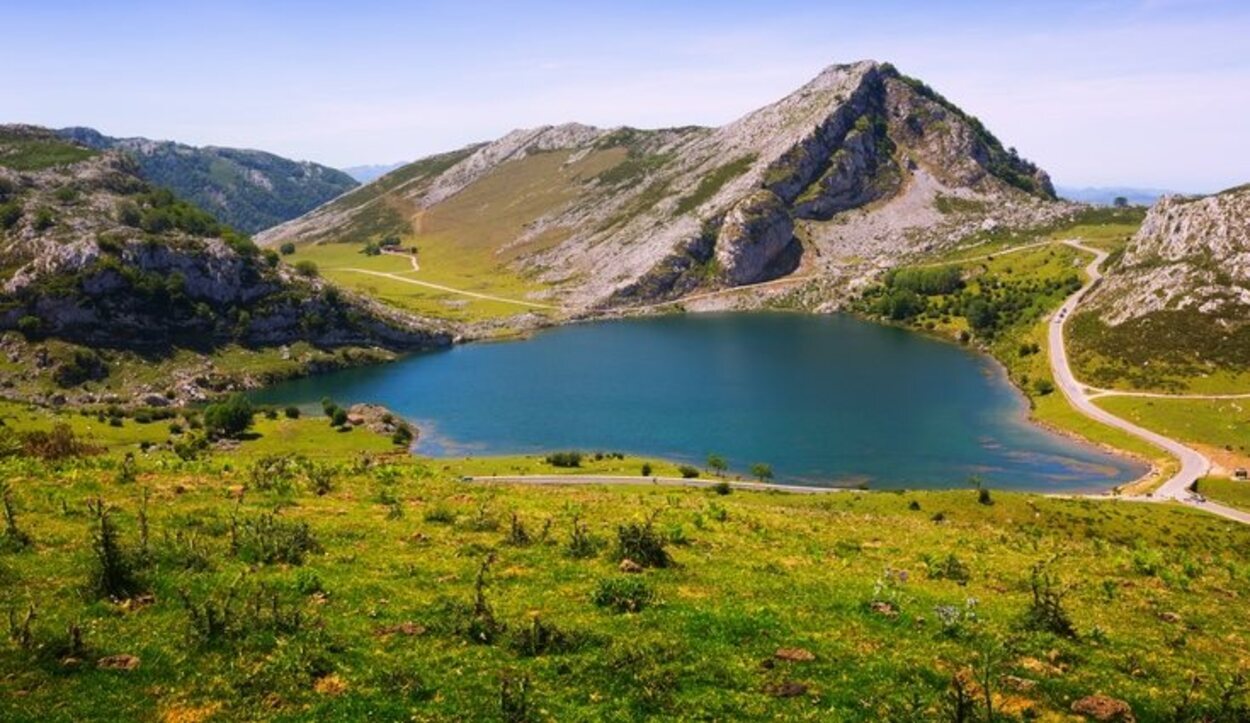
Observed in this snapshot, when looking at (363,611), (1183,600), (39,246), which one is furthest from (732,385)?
(39,246)

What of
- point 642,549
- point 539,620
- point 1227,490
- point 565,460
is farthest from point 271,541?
point 1227,490

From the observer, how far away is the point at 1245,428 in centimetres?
13000

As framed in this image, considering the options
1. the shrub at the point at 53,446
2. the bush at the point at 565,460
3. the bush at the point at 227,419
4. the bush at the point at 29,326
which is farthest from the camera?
the bush at the point at 29,326

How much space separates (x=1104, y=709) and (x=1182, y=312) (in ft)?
623

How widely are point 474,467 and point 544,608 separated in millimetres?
83172

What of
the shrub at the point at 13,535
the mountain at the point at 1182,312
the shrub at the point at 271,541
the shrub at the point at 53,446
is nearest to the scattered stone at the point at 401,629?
the shrub at the point at 271,541

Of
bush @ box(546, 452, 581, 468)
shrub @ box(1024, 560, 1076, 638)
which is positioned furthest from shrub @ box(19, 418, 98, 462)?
bush @ box(546, 452, 581, 468)

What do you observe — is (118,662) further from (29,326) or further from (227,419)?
(29,326)

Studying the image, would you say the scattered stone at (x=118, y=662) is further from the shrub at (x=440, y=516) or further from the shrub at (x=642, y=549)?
the shrub at (x=642, y=549)

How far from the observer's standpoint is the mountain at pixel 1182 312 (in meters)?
158

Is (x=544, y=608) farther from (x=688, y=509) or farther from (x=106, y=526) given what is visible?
(x=688, y=509)

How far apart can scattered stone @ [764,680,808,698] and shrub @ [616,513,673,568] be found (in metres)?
10.2

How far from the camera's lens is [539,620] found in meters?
23.3

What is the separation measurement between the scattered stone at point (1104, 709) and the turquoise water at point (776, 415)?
93.4 meters
